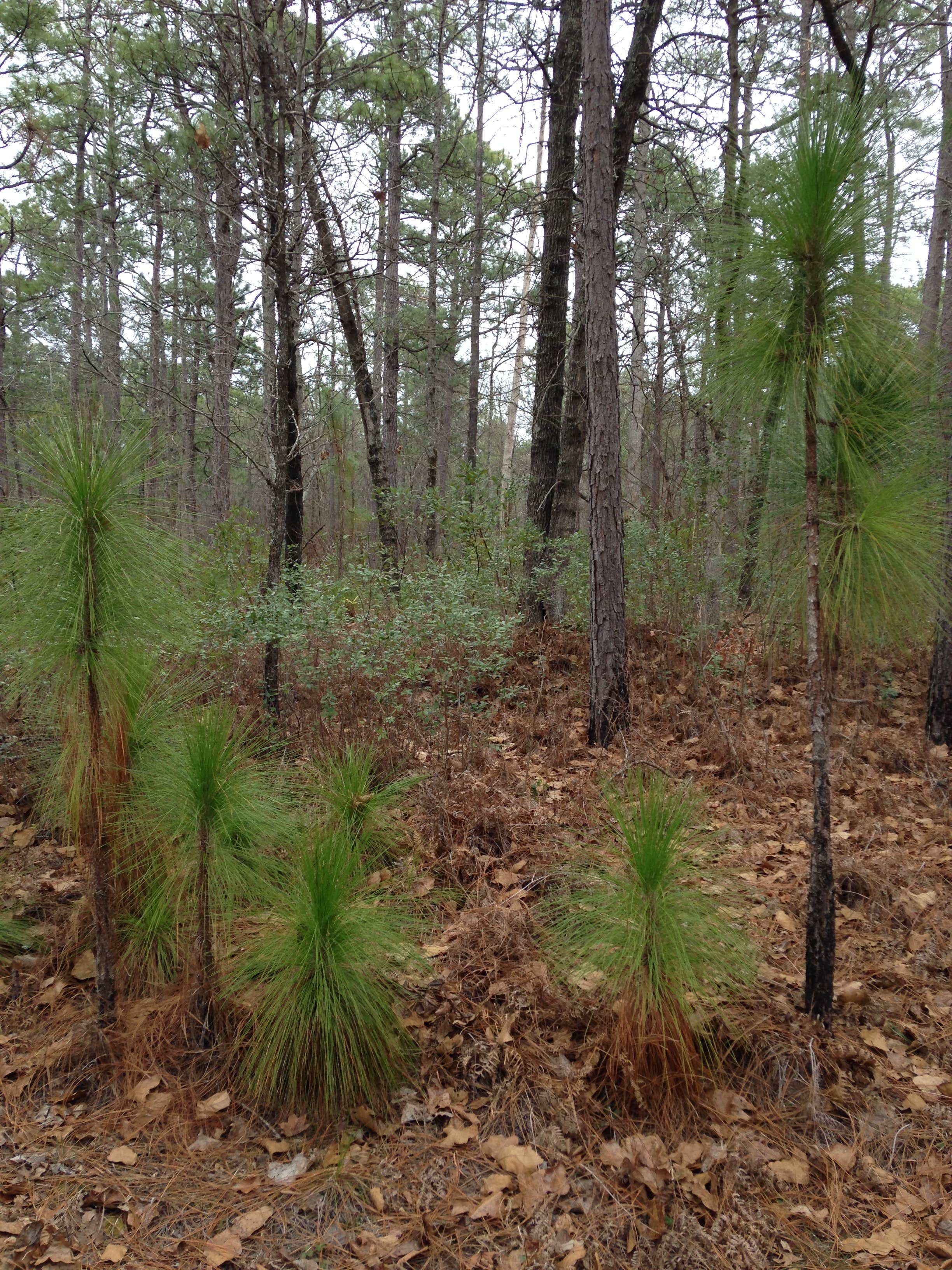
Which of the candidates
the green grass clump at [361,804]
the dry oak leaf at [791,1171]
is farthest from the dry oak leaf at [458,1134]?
the green grass clump at [361,804]

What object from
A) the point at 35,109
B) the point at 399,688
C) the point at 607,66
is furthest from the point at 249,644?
the point at 35,109

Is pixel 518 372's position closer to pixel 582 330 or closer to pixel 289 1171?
pixel 582 330

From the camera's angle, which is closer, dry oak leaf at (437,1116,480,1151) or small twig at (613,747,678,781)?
dry oak leaf at (437,1116,480,1151)

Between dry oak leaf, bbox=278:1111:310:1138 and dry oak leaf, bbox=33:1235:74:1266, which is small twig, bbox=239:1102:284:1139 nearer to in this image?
dry oak leaf, bbox=278:1111:310:1138

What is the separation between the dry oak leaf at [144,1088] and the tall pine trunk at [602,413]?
3.42 metres

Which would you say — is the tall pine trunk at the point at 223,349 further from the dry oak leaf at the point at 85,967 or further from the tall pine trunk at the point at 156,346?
the dry oak leaf at the point at 85,967

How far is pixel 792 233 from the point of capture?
252cm

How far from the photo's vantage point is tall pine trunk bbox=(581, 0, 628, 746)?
5238 mm

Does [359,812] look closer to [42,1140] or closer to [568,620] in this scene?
[42,1140]

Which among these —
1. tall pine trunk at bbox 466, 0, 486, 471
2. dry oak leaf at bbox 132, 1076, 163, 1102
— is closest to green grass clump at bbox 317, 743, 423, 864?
dry oak leaf at bbox 132, 1076, 163, 1102

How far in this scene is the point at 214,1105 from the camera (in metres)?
2.62

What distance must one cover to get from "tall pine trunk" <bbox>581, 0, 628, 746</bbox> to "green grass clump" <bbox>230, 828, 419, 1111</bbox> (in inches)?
119

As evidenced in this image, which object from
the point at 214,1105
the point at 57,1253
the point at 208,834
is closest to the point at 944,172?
the point at 208,834

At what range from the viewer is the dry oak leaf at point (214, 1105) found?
2.59 m
